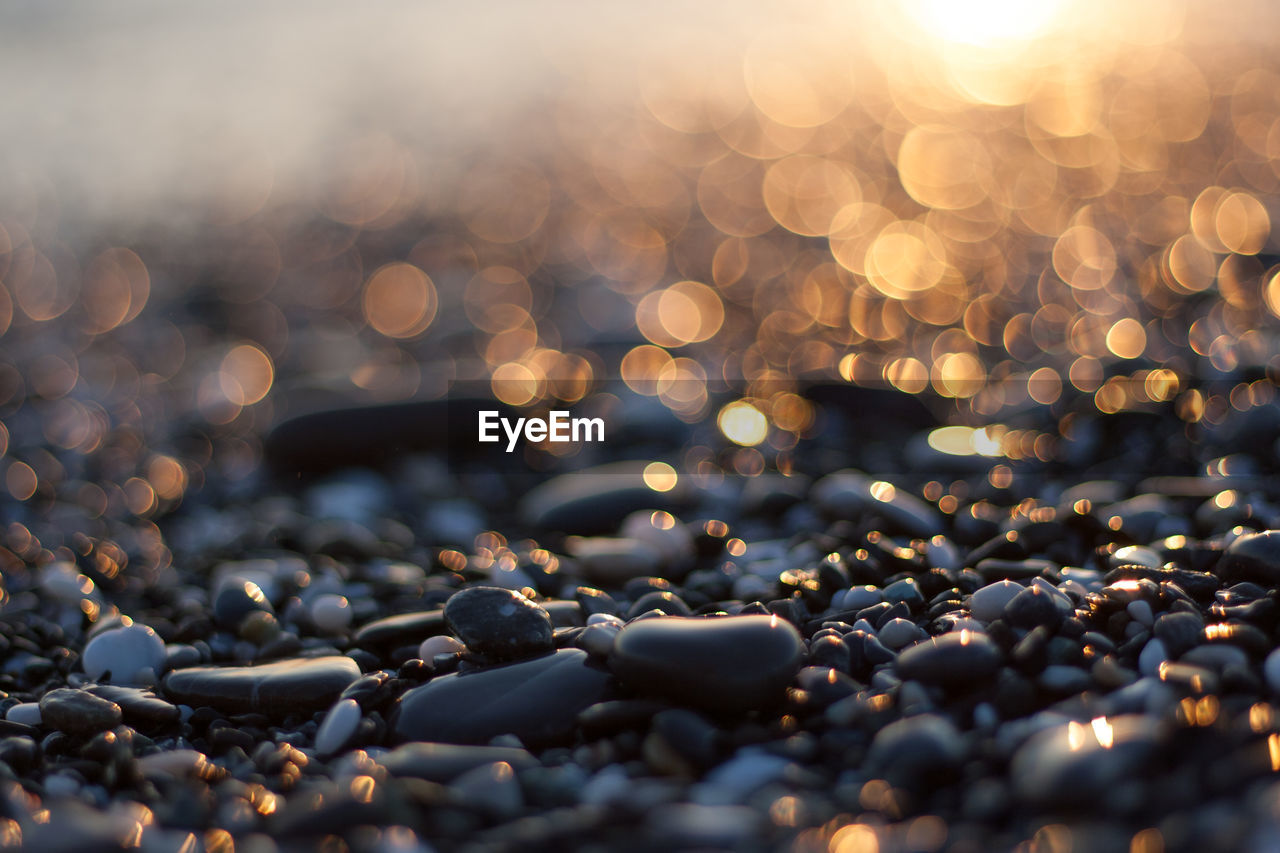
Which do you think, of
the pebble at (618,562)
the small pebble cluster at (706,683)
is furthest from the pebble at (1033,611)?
the pebble at (618,562)

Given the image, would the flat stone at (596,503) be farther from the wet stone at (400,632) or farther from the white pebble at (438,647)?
the white pebble at (438,647)

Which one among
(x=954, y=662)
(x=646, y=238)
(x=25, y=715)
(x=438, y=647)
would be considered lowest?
(x=25, y=715)

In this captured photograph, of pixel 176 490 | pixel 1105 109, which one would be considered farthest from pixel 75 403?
pixel 1105 109

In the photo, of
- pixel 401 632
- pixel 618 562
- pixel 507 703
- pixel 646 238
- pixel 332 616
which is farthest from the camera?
pixel 646 238

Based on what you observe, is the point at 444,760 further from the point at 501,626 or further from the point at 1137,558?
the point at 1137,558

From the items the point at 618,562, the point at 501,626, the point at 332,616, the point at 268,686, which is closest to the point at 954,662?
the point at 501,626

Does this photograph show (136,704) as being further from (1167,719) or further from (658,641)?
(1167,719)

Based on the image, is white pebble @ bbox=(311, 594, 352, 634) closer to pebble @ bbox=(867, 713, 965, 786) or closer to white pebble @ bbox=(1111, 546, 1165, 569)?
pebble @ bbox=(867, 713, 965, 786)

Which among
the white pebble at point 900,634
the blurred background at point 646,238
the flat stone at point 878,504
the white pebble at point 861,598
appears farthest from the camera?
the blurred background at point 646,238
